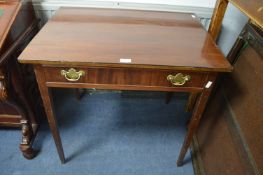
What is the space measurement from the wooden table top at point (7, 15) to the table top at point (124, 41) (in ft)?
0.45

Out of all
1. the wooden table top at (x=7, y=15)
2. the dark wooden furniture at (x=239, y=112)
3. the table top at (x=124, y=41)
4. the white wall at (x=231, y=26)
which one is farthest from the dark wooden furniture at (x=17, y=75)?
the white wall at (x=231, y=26)

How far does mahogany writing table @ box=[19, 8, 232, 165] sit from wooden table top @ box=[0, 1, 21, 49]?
0.15 meters

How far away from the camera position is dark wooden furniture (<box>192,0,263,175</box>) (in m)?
0.84

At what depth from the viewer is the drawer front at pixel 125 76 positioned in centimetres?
82

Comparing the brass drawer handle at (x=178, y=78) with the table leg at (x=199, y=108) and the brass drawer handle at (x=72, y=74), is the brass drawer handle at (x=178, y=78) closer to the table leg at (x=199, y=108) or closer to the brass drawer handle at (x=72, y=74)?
the table leg at (x=199, y=108)

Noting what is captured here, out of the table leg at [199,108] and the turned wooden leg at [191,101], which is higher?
the table leg at [199,108]

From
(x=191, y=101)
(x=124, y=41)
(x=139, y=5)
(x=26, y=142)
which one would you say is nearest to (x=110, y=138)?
(x=26, y=142)

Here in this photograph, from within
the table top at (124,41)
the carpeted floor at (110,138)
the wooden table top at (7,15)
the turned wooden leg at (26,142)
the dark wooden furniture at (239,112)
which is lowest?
the carpeted floor at (110,138)

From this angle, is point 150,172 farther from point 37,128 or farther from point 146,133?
point 37,128

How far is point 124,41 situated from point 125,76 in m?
0.17

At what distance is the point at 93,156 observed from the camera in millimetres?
→ 1298

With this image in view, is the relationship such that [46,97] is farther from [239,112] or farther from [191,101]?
[191,101]

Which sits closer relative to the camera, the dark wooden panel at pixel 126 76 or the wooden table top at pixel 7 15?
the dark wooden panel at pixel 126 76

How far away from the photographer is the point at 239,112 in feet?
3.16
